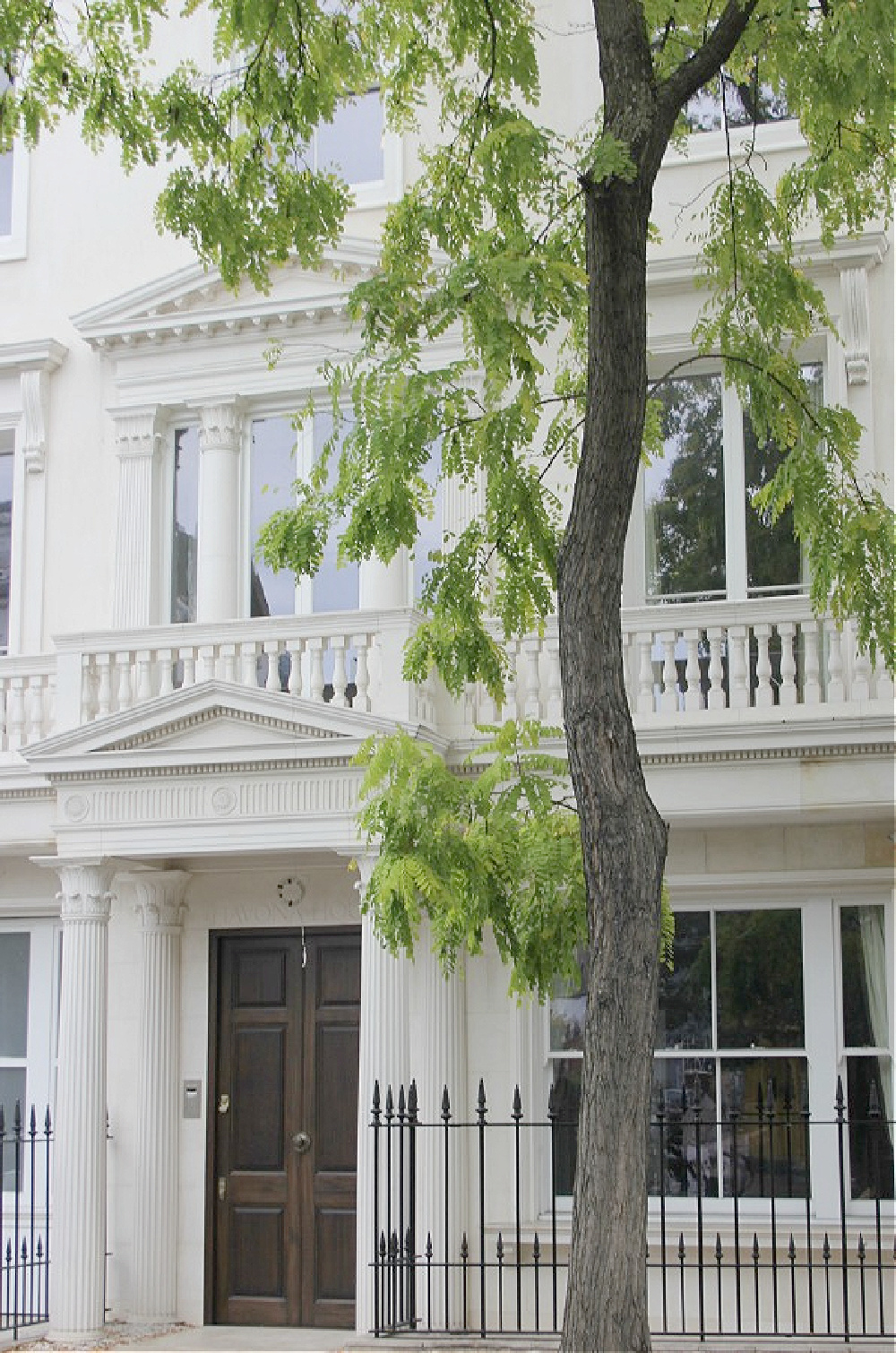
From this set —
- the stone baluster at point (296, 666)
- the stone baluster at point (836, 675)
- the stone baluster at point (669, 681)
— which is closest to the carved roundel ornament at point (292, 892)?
the stone baluster at point (296, 666)

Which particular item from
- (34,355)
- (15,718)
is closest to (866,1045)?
(15,718)

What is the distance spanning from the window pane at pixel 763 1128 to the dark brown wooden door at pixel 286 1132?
2.81 metres

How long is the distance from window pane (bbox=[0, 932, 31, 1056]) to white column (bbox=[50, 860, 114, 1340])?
2142mm

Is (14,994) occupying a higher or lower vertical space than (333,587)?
lower

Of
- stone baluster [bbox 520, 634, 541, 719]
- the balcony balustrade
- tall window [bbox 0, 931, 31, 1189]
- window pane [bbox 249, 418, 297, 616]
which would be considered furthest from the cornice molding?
stone baluster [bbox 520, 634, 541, 719]

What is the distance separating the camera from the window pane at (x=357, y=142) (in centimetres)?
1522

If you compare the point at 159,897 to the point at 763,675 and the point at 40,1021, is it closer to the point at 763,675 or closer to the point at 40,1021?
the point at 40,1021

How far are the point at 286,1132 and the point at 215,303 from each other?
6.49 m

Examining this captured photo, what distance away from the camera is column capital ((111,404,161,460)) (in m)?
15.1

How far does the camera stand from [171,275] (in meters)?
14.9

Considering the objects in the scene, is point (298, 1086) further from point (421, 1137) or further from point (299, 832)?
point (299, 832)

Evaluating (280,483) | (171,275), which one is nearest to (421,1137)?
(280,483)

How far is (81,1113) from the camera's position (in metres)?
13.0

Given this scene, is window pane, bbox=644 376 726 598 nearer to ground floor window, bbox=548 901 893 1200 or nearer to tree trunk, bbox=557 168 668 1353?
ground floor window, bbox=548 901 893 1200
